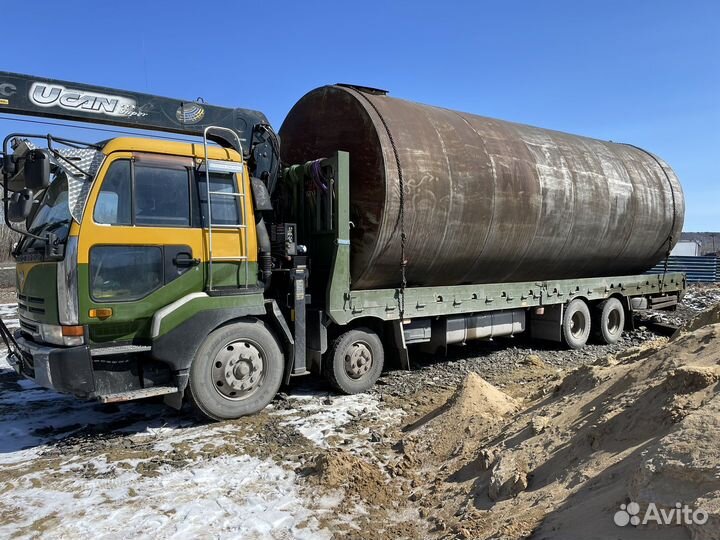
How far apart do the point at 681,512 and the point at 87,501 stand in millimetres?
3891

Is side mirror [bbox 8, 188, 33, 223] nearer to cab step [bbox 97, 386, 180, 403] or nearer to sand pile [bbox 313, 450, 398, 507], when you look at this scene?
cab step [bbox 97, 386, 180, 403]

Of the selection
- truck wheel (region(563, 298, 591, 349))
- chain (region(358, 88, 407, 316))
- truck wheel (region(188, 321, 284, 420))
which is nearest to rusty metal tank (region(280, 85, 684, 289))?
chain (region(358, 88, 407, 316))

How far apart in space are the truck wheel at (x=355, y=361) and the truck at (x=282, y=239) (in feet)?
0.07

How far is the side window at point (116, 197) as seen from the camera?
500 cm

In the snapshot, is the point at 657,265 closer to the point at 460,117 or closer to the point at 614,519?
the point at 460,117

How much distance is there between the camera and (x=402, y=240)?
6.84 m

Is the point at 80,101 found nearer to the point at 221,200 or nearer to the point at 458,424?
the point at 221,200

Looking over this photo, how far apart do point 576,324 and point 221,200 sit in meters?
7.24

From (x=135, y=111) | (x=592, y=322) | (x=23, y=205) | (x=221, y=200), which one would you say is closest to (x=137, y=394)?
(x=23, y=205)

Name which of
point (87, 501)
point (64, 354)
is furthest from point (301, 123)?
point (87, 501)

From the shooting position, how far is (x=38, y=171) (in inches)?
181

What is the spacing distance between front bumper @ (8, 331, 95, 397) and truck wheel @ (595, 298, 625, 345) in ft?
29.0

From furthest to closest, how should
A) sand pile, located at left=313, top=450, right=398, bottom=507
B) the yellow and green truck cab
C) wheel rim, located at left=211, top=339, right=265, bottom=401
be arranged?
wheel rim, located at left=211, top=339, right=265, bottom=401
the yellow and green truck cab
sand pile, located at left=313, top=450, right=398, bottom=507

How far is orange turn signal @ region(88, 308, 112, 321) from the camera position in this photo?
193 inches
